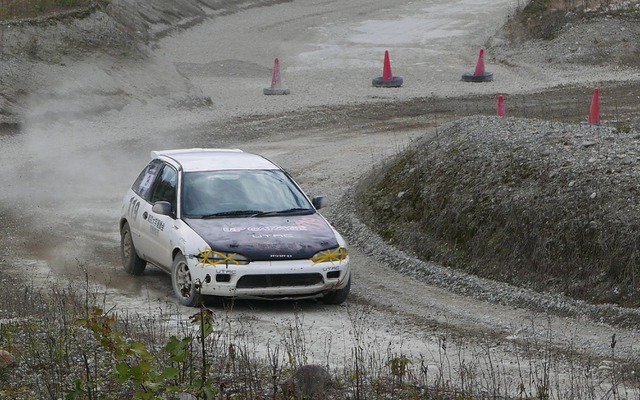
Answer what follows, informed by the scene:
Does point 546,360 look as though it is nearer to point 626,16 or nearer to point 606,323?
point 606,323

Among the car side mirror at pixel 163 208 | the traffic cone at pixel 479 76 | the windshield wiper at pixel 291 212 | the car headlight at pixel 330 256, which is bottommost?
the traffic cone at pixel 479 76

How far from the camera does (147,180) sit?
14.4m

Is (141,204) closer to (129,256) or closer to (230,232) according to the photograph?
(129,256)

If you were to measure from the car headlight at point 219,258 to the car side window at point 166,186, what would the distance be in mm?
1364

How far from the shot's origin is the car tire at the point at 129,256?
14.0 meters

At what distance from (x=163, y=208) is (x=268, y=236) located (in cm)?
144

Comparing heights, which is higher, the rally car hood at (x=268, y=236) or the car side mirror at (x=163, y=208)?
the car side mirror at (x=163, y=208)

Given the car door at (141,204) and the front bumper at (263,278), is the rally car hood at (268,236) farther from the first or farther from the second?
the car door at (141,204)

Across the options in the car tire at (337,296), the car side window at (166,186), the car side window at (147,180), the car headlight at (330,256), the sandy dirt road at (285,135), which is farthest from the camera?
the car side window at (147,180)

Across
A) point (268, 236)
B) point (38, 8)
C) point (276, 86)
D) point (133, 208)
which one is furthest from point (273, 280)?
point (38, 8)

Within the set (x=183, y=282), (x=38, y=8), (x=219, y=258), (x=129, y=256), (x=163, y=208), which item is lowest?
(x=129, y=256)

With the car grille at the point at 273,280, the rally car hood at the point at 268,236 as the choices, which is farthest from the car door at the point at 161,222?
the car grille at the point at 273,280

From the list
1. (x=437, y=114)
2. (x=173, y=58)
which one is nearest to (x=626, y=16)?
(x=437, y=114)

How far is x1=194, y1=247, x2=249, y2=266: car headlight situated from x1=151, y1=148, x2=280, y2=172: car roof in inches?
75.2
